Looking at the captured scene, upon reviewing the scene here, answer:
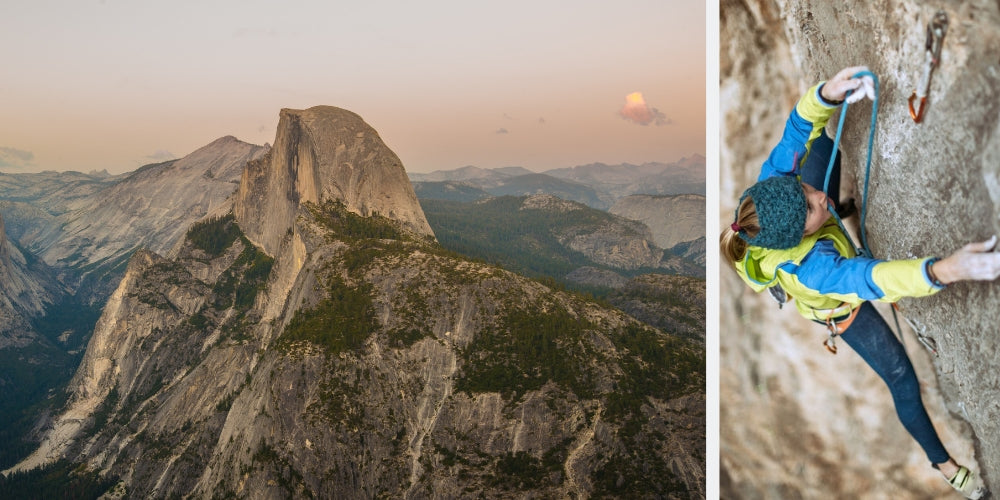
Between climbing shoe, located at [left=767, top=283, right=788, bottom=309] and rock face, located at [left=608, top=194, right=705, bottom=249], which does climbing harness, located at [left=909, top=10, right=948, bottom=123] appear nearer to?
climbing shoe, located at [left=767, top=283, right=788, bottom=309]

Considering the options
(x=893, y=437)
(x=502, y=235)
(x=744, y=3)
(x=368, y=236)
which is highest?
(x=744, y=3)

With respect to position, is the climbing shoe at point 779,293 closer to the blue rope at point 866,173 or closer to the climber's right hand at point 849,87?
the blue rope at point 866,173

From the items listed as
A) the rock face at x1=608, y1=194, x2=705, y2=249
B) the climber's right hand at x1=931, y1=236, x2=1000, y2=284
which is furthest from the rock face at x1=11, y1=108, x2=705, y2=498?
the rock face at x1=608, y1=194, x2=705, y2=249

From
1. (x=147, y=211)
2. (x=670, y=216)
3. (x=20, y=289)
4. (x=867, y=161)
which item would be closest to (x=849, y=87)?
(x=867, y=161)

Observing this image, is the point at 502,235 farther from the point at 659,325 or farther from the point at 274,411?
the point at 274,411

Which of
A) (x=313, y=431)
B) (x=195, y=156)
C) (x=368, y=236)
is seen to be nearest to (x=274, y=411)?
(x=313, y=431)

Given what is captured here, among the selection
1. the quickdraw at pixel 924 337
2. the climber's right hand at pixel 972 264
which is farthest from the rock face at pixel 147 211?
the climber's right hand at pixel 972 264
